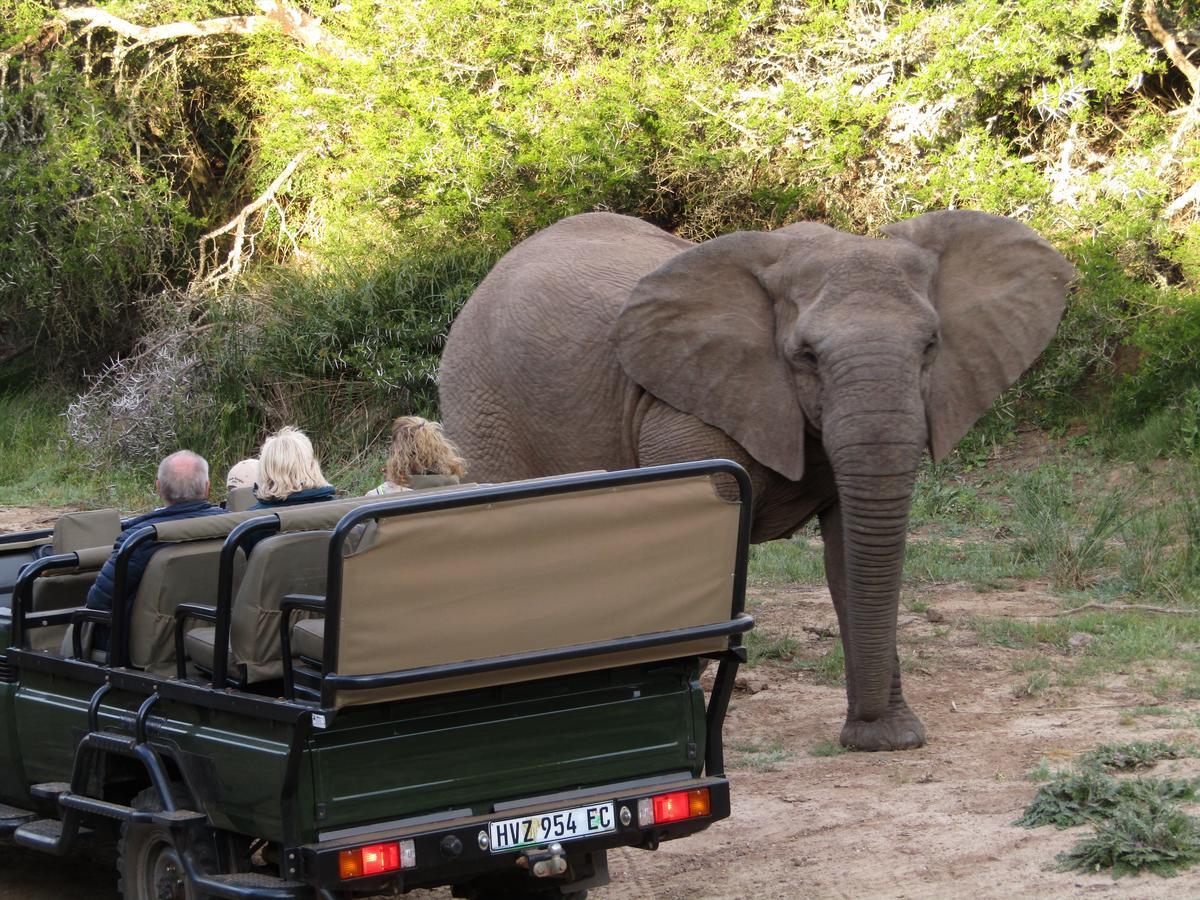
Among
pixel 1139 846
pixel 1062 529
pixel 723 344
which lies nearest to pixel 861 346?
pixel 723 344

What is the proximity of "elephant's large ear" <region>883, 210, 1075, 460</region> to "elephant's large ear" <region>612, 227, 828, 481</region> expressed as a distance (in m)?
0.65

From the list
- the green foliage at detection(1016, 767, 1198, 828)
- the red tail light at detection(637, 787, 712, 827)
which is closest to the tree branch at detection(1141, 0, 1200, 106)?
the green foliage at detection(1016, 767, 1198, 828)

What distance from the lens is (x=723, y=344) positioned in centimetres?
754

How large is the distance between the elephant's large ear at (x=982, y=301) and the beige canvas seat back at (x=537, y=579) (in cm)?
274

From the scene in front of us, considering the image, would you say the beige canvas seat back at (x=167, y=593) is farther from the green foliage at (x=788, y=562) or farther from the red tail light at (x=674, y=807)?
the green foliage at (x=788, y=562)

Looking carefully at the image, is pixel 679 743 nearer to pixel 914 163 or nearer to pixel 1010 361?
pixel 1010 361

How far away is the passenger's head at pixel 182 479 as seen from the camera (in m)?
5.50

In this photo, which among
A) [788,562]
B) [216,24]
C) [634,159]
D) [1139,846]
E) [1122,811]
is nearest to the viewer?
[1139,846]

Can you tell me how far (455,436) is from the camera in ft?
Result: 30.3

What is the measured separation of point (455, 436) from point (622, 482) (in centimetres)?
480

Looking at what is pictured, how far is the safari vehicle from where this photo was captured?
4.22m

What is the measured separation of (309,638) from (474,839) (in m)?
0.68

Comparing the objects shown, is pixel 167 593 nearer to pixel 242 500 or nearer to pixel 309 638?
pixel 309 638

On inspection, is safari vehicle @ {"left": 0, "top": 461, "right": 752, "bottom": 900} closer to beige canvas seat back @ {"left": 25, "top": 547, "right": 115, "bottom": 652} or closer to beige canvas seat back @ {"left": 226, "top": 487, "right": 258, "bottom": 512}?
beige canvas seat back @ {"left": 25, "top": 547, "right": 115, "bottom": 652}
